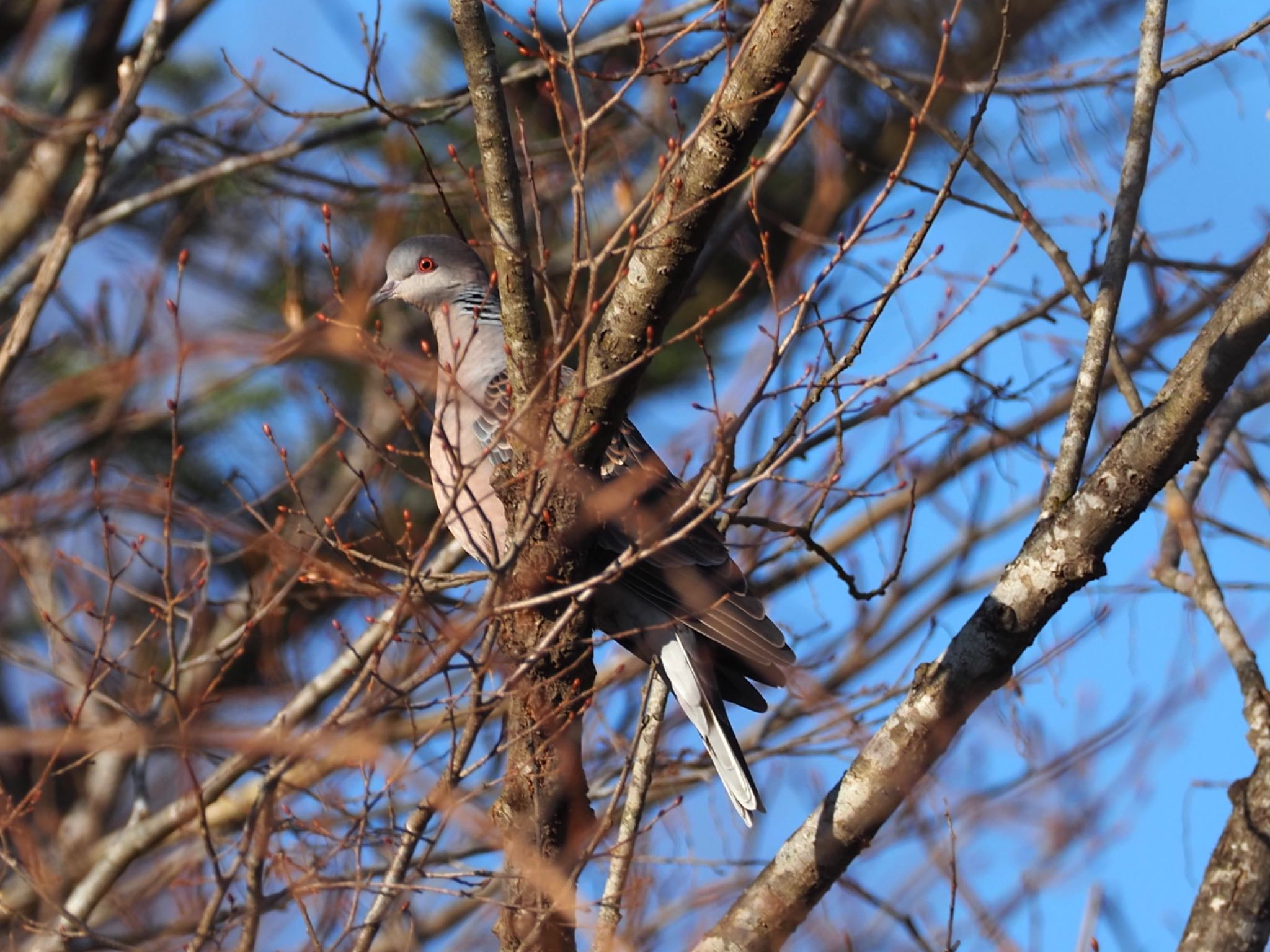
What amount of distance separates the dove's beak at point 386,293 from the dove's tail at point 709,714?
1903mm

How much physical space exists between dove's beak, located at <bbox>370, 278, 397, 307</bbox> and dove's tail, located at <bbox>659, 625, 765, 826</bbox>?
1.90 meters

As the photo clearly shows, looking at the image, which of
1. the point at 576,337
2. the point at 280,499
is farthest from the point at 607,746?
the point at 576,337

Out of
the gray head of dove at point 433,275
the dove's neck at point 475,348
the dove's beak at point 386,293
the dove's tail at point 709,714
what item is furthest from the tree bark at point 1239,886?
the dove's beak at point 386,293

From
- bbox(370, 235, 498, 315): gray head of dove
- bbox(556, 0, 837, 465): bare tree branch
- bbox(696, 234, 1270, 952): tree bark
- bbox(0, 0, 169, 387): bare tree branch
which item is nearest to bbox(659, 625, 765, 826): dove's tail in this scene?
bbox(696, 234, 1270, 952): tree bark

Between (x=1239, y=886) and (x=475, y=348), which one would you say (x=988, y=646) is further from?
(x=475, y=348)

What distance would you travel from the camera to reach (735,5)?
5012 mm

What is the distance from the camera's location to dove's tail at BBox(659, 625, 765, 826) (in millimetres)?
3814

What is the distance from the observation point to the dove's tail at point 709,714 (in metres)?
3.81

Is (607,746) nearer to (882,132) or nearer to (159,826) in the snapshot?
(159,826)

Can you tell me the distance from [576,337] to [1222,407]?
244 cm

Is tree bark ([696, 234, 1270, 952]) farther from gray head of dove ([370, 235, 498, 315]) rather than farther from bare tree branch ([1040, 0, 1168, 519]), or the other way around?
gray head of dove ([370, 235, 498, 315])

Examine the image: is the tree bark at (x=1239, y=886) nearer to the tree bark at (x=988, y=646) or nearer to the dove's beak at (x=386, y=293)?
the tree bark at (x=988, y=646)

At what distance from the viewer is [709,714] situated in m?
3.96

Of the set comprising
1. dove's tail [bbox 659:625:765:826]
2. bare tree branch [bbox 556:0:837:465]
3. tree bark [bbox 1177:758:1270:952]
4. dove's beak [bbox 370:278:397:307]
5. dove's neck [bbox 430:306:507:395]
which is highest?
dove's beak [bbox 370:278:397:307]
